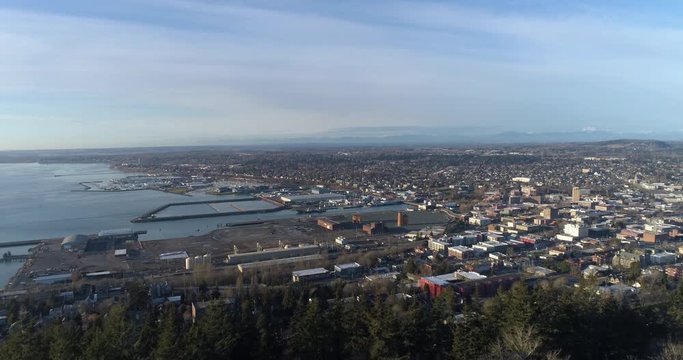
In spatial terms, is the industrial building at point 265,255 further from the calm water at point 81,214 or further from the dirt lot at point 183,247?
the calm water at point 81,214

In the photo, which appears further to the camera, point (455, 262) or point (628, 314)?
point (455, 262)

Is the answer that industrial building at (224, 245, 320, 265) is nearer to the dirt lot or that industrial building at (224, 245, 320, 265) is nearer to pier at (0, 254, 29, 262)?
the dirt lot

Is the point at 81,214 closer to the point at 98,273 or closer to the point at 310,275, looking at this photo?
the point at 98,273

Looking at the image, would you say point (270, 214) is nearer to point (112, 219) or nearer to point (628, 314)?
point (112, 219)

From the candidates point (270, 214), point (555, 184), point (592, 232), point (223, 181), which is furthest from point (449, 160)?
point (592, 232)

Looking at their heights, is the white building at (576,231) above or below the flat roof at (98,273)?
below

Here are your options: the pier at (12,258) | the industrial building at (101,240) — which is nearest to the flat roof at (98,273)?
the industrial building at (101,240)

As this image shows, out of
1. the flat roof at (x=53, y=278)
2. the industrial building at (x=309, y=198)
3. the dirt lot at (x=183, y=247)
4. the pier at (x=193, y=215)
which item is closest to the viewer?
the flat roof at (x=53, y=278)

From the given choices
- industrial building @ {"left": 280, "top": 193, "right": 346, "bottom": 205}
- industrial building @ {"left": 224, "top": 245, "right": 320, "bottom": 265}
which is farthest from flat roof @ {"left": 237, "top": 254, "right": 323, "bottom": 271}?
industrial building @ {"left": 280, "top": 193, "right": 346, "bottom": 205}
